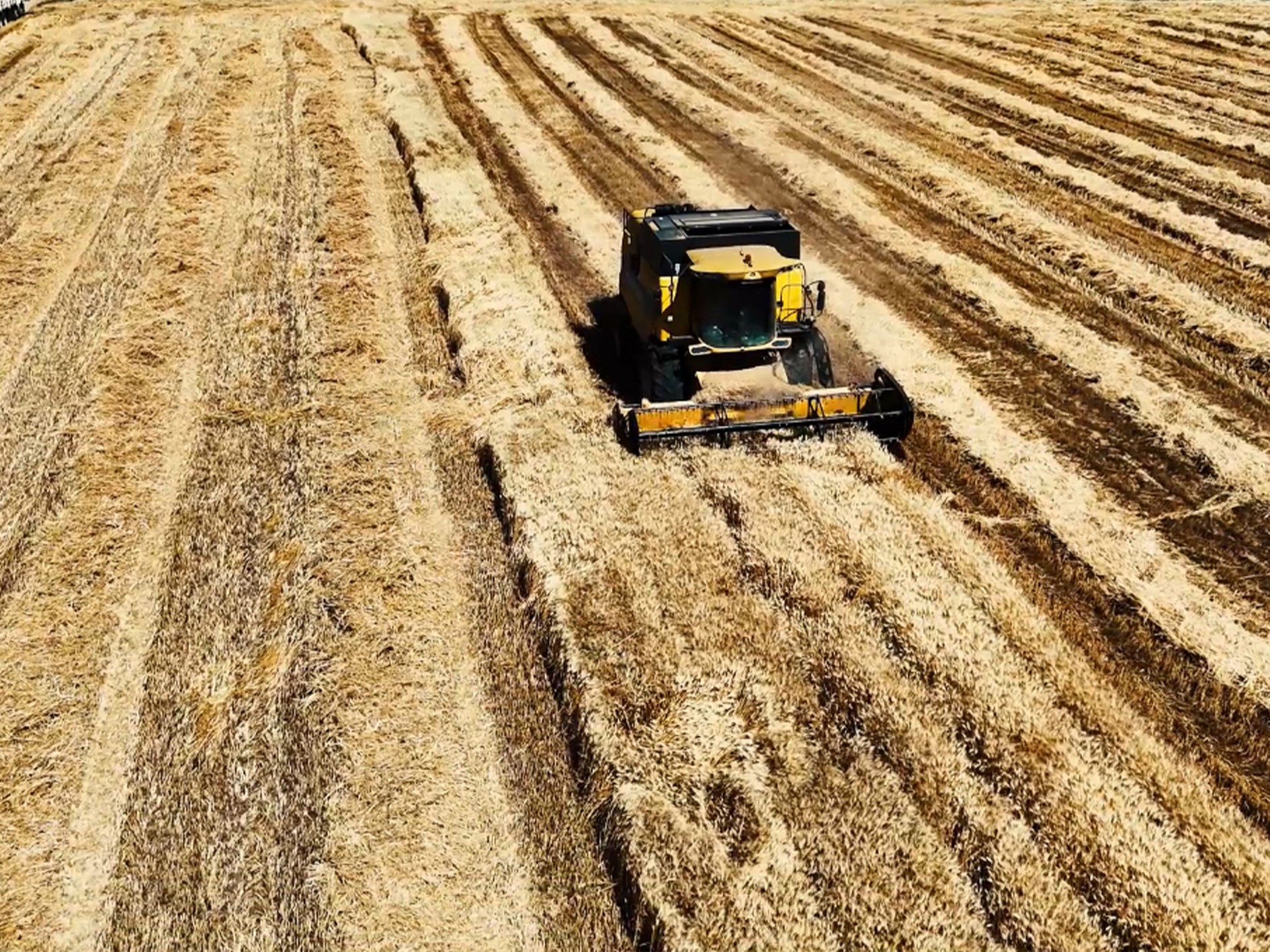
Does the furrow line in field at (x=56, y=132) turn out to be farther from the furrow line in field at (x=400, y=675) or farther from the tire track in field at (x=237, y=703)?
the tire track in field at (x=237, y=703)

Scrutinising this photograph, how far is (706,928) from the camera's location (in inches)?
236

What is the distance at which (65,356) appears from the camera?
12758 mm

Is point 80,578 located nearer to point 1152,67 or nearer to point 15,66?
point 15,66

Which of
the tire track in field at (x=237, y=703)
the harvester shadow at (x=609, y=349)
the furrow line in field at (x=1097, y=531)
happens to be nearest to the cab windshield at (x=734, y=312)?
the harvester shadow at (x=609, y=349)

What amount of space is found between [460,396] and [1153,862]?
8946mm

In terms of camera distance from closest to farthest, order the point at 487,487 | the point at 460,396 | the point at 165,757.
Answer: the point at 165,757
the point at 487,487
the point at 460,396

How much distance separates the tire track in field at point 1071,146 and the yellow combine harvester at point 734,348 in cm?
1015

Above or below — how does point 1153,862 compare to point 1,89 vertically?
below

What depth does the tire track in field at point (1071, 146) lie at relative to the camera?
17219 mm

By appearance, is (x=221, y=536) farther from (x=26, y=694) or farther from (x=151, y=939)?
(x=151, y=939)

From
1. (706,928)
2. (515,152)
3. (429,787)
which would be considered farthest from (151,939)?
(515,152)

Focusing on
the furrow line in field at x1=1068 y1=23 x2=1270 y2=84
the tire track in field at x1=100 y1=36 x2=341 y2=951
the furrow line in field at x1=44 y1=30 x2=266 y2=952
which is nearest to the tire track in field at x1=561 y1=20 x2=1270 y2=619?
the tire track in field at x1=100 y1=36 x2=341 y2=951

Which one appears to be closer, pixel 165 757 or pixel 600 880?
pixel 600 880

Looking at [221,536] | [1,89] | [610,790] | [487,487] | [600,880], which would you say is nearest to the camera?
[600,880]
